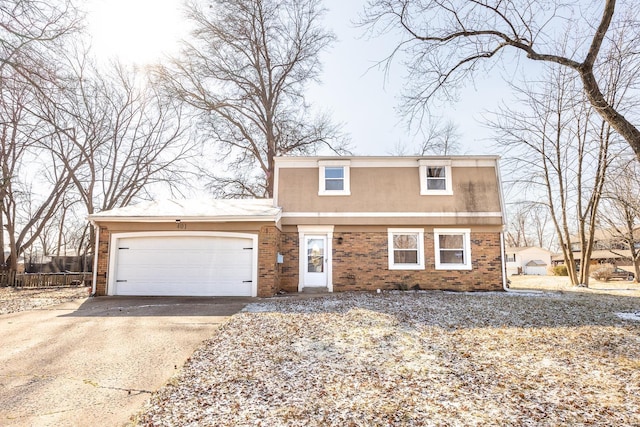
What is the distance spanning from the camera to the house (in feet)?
34.7

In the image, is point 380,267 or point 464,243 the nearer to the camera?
point 380,267

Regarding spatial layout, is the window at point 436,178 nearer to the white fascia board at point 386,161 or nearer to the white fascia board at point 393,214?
the white fascia board at point 386,161

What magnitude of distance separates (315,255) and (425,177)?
Answer: 183 inches

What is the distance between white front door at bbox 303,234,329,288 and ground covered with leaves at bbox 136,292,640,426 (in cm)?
418

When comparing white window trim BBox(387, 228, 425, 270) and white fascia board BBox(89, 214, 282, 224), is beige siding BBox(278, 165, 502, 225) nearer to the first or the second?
white window trim BBox(387, 228, 425, 270)

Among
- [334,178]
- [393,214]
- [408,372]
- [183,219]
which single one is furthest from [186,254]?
[408,372]

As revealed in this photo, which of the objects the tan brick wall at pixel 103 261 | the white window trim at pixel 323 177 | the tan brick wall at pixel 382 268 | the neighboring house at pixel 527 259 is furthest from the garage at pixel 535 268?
the tan brick wall at pixel 103 261

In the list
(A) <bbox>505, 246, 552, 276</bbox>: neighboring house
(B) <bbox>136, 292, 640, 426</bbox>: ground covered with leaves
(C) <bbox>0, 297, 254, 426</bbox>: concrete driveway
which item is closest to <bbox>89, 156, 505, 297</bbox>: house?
(C) <bbox>0, 297, 254, 426</bbox>: concrete driveway

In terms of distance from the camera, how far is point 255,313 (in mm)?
7555

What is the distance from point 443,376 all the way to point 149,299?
334 inches

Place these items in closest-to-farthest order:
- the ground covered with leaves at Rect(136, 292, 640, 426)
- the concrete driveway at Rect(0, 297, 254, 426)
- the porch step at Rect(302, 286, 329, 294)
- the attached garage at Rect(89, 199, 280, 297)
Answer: the ground covered with leaves at Rect(136, 292, 640, 426) → the concrete driveway at Rect(0, 297, 254, 426) → the attached garage at Rect(89, 199, 280, 297) → the porch step at Rect(302, 286, 329, 294)

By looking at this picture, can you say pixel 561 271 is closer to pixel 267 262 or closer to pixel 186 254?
pixel 267 262

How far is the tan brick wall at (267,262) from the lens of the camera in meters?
10.3

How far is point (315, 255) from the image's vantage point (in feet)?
39.4
